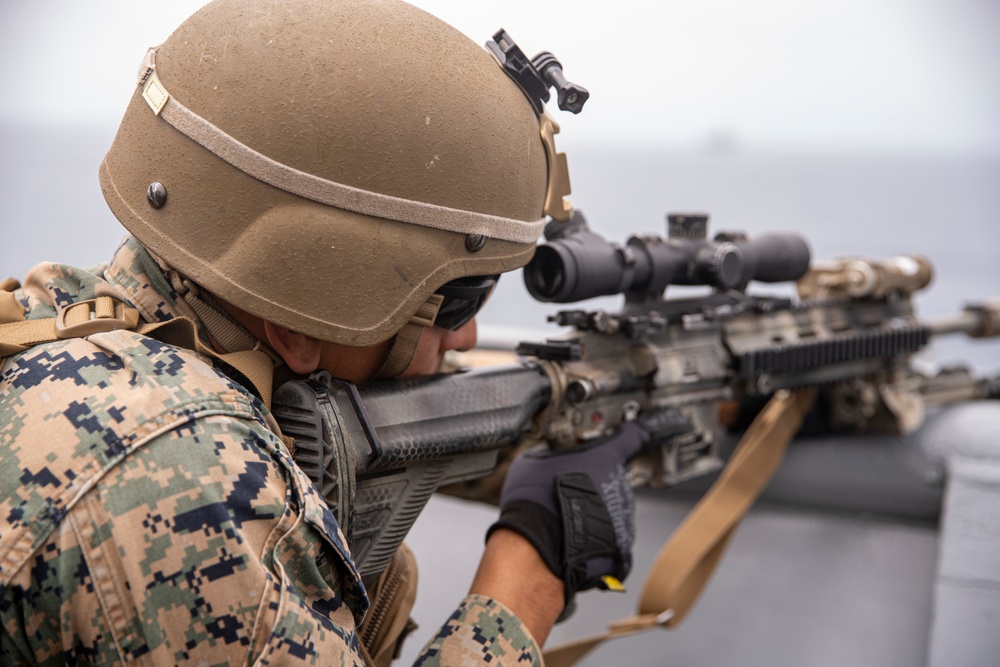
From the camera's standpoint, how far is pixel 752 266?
231 centimetres

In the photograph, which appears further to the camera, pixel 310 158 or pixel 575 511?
pixel 575 511

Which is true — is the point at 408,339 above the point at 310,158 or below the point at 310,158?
below

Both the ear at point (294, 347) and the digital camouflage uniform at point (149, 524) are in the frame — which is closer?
the digital camouflage uniform at point (149, 524)

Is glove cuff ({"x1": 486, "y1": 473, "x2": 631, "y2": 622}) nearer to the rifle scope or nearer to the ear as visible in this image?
the rifle scope

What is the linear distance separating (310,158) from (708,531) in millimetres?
1617

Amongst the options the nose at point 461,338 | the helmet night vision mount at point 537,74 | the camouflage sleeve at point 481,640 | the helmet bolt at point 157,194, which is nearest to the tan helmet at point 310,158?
the helmet bolt at point 157,194

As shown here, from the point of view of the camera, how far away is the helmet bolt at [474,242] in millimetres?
1388

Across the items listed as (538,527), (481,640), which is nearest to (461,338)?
(538,527)

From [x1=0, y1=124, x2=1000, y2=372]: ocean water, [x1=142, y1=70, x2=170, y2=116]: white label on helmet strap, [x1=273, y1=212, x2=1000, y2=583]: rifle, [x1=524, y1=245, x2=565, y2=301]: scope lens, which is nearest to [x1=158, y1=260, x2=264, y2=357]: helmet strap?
[x1=273, y1=212, x2=1000, y2=583]: rifle

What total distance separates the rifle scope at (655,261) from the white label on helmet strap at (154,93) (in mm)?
809

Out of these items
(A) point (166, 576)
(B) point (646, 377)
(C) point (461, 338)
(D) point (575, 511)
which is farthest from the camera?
(B) point (646, 377)

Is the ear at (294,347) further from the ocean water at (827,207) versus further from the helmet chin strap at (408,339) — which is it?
the ocean water at (827,207)

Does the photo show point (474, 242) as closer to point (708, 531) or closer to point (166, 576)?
point (166, 576)

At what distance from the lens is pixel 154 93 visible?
1312mm
